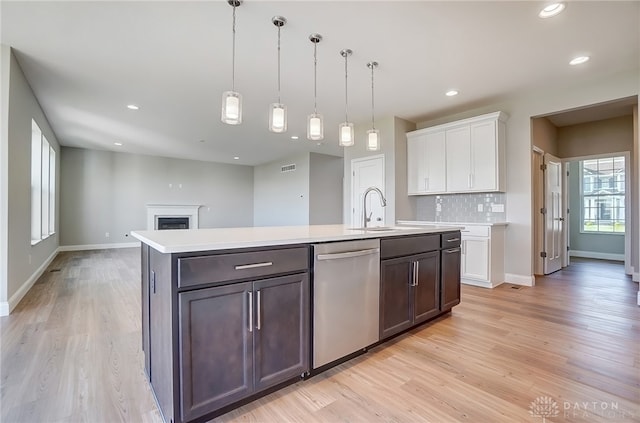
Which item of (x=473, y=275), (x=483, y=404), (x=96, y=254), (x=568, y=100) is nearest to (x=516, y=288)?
(x=473, y=275)

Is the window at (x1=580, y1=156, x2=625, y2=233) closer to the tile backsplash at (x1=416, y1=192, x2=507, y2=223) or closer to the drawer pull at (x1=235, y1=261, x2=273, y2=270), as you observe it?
the tile backsplash at (x1=416, y1=192, x2=507, y2=223)

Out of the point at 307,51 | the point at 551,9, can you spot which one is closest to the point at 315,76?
the point at 307,51

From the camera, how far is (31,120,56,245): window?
4.66m

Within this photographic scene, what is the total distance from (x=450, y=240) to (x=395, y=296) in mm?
966

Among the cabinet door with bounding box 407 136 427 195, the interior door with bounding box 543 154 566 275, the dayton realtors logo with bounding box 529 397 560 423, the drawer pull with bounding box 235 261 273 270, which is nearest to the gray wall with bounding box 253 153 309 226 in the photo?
the cabinet door with bounding box 407 136 427 195

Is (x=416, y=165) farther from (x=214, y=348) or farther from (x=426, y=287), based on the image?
(x=214, y=348)

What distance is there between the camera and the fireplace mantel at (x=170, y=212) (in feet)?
29.4

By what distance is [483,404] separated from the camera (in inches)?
63.7

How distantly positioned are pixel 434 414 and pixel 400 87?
3.62 m

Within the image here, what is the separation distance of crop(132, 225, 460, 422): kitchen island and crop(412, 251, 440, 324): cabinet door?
2.00 feet

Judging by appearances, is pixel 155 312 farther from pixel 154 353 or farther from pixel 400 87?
pixel 400 87

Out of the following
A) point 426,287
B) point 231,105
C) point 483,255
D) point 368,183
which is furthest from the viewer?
point 368,183

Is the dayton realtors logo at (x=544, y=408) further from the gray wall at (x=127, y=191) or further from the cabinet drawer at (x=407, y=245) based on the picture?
the gray wall at (x=127, y=191)

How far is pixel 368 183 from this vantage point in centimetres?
543
